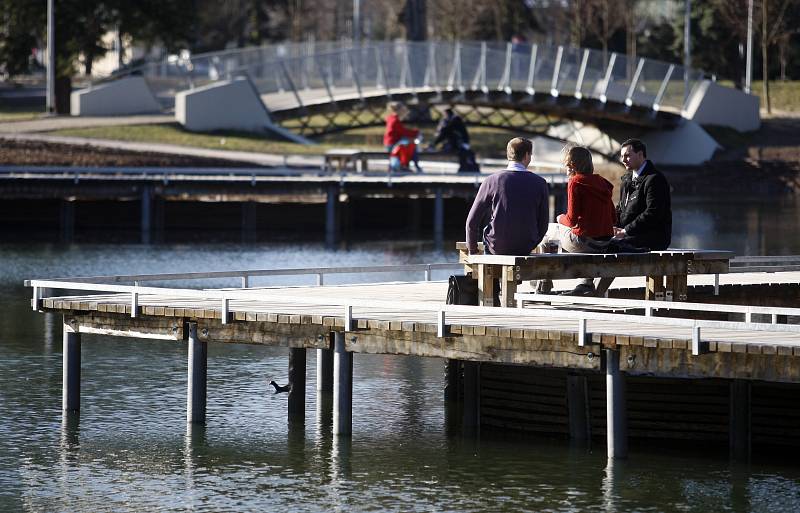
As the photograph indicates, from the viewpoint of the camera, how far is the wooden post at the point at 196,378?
59.5 ft

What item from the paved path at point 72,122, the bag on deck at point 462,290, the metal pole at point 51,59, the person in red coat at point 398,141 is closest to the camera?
the bag on deck at point 462,290

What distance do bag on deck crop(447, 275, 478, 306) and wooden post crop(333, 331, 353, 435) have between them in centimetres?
113

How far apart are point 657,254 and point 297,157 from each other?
40.5 metres

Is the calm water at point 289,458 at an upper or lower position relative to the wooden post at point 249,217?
lower

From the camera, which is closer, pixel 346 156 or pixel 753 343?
pixel 753 343

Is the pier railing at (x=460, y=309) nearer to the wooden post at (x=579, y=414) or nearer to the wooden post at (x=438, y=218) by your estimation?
the wooden post at (x=579, y=414)

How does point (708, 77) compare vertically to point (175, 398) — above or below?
above

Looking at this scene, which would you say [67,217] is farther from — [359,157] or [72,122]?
[72,122]

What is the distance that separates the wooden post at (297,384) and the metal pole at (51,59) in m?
45.8

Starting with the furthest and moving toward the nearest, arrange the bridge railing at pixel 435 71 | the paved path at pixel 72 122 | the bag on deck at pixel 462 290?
the paved path at pixel 72 122
the bridge railing at pixel 435 71
the bag on deck at pixel 462 290

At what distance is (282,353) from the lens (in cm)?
2484

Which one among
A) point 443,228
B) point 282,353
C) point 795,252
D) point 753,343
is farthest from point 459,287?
point 443,228

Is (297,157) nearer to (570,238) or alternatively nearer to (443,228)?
(443,228)

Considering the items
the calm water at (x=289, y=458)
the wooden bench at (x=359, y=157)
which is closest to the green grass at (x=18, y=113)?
the wooden bench at (x=359, y=157)
